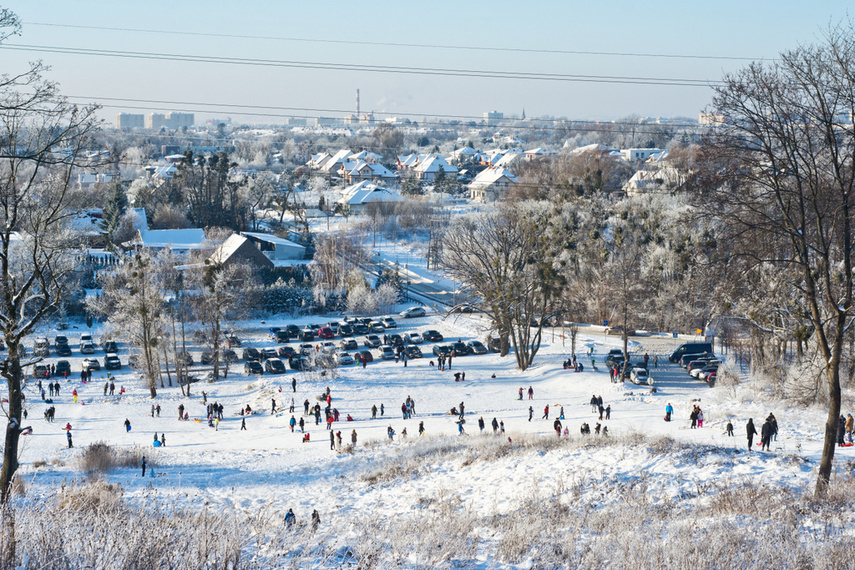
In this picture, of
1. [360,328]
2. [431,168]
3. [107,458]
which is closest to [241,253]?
[360,328]

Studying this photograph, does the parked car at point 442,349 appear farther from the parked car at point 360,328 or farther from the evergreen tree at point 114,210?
the evergreen tree at point 114,210

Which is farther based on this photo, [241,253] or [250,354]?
[241,253]

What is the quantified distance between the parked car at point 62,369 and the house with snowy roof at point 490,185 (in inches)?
2508

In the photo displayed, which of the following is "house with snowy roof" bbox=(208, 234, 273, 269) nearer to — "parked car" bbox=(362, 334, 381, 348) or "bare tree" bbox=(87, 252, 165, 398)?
"parked car" bbox=(362, 334, 381, 348)

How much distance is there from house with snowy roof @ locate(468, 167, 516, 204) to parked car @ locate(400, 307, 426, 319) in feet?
149

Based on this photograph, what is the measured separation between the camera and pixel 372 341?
132 ft

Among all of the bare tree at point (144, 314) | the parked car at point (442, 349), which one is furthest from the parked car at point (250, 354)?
the parked car at point (442, 349)

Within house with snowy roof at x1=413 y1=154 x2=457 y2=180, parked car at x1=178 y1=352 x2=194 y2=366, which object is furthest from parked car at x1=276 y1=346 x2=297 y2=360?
house with snowy roof at x1=413 y1=154 x2=457 y2=180

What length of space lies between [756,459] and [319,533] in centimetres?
934

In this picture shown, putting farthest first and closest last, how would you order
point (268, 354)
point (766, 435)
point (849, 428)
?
point (268, 354)
point (849, 428)
point (766, 435)

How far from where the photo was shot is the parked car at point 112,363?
119 ft

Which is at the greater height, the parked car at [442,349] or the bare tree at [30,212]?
the bare tree at [30,212]

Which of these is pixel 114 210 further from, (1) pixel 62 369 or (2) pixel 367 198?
(1) pixel 62 369

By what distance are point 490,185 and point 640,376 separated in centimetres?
6658
